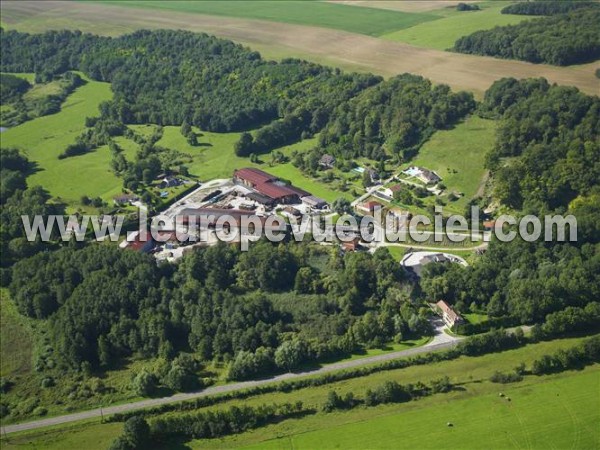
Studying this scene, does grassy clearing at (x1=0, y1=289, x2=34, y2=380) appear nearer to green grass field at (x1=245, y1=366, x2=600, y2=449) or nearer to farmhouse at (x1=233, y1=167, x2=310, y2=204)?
green grass field at (x1=245, y1=366, x2=600, y2=449)

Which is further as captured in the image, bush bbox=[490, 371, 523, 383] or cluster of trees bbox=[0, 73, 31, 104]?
cluster of trees bbox=[0, 73, 31, 104]

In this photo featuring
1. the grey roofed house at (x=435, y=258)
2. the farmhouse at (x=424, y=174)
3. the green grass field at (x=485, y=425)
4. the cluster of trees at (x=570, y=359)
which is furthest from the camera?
the farmhouse at (x=424, y=174)

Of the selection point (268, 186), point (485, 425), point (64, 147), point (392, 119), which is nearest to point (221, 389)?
point (485, 425)

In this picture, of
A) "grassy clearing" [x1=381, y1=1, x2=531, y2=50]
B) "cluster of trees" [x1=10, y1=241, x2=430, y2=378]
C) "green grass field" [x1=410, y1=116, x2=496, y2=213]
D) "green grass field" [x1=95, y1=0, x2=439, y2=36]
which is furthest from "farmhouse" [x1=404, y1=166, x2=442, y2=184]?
"green grass field" [x1=95, y1=0, x2=439, y2=36]

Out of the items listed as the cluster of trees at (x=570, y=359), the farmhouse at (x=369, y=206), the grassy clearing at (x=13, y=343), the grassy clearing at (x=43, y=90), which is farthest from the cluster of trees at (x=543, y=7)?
the grassy clearing at (x=13, y=343)

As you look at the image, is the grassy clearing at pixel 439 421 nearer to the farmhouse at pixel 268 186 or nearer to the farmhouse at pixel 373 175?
the farmhouse at pixel 268 186

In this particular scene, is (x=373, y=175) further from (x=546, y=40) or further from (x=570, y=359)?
(x=546, y=40)
